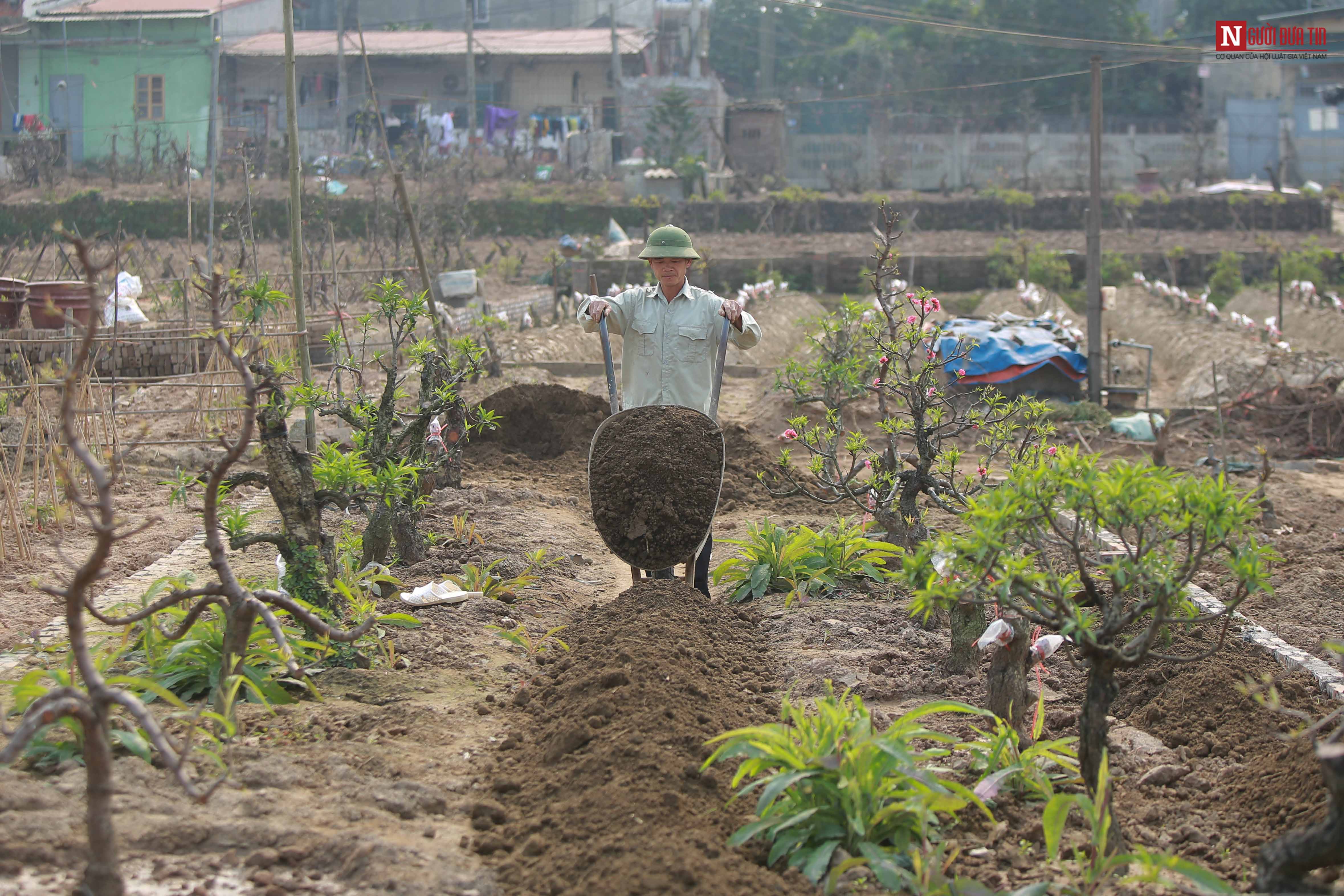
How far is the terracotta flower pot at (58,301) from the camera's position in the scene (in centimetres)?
1002

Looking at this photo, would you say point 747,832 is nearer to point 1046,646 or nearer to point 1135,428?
point 1046,646

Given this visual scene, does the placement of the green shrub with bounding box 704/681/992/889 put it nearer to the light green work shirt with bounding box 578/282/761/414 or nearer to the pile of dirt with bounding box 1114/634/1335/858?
the pile of dirt with bounding box 1114/634/1335/858

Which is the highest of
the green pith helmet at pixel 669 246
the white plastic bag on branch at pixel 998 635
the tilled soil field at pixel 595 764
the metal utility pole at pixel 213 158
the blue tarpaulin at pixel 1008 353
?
the metal utility pole at pixel 213 158

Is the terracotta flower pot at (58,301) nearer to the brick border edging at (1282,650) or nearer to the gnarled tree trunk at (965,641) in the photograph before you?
the gnarled tree trunk at (965,641)

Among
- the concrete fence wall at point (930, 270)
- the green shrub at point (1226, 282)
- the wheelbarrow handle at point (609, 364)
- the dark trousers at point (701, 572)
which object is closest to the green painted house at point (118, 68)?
the concrete fence wall at point (930, 270)

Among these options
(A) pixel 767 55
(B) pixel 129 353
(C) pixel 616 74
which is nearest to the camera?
(B) pixel 129 353

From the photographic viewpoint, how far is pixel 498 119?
32531 millimetres

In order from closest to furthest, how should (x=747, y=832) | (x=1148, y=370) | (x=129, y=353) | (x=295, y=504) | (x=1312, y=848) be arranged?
(x=1312, y=848) < (x=747, y=832) < (x=295, y=504) < (x=129, y=353) < (x=1148, y=370)

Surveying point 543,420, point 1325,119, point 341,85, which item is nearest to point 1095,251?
point 543,420

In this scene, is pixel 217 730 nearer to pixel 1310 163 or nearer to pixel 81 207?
pixel 81 207

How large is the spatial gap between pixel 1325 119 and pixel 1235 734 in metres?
32.3

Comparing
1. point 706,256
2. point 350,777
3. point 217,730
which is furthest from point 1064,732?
point 706,256

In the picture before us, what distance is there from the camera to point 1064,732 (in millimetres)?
4047

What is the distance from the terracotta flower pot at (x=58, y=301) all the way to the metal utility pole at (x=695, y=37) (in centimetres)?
2477
